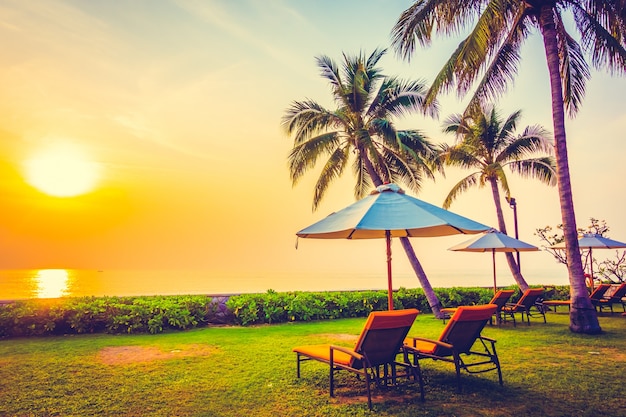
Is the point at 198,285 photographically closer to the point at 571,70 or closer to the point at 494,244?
the point at 494,244

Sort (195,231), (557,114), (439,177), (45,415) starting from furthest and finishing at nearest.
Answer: (195,231)
(439,177)
(557,114)
(45,415)

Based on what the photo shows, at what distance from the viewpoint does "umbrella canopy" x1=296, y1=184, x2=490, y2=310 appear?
5.01m

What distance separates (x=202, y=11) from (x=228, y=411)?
999cm

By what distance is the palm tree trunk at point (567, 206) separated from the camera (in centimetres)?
922

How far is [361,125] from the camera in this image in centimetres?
1375

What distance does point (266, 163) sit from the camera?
1862cm

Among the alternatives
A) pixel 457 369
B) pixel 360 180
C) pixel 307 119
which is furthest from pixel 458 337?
pixel 360 180

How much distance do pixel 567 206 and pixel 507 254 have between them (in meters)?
7.17

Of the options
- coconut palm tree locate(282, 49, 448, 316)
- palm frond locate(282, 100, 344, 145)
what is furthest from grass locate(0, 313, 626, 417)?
palm frond locate(282, 100, 344, 145)

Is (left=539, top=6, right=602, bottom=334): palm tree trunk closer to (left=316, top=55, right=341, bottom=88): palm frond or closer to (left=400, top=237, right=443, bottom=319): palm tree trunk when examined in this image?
(left=400, top=237, right=443, bottom=319): palm tree trunk

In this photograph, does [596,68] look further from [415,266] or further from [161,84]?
[161,84]

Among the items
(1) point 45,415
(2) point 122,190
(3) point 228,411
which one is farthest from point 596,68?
(2) point 122,190

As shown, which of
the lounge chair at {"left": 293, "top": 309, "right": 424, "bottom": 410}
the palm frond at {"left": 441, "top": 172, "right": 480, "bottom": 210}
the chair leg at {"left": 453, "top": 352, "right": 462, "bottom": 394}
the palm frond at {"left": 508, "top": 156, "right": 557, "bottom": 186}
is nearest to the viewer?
the lounge chair at {"left": 293, "top": 309, "right": 424, "bottom": 410}

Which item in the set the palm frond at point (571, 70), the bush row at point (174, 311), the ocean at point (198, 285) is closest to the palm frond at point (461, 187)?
the bush row at point (174, 311)
